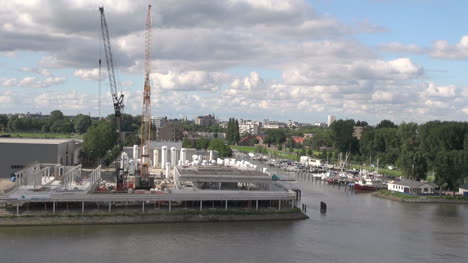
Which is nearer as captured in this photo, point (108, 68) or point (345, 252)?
point (345, 252)

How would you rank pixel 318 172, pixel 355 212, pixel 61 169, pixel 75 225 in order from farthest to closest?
pixel 318 172, pixel 61 169, pixel 355 212, pixel 75 225

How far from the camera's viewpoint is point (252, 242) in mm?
20938

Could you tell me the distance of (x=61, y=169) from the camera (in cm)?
3347

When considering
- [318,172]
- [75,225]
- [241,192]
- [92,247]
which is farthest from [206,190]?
[318,172]

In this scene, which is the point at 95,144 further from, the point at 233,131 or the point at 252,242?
the point at 233,131

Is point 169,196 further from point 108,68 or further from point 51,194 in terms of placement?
point 108,68

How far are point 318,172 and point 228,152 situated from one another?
1051cm

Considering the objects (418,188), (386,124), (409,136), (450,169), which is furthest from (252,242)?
(386,124)

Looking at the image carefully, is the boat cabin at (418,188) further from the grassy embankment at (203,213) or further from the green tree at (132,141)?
the green tree at (132,141)

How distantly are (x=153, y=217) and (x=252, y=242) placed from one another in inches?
217

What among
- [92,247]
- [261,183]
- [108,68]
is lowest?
[92,247]

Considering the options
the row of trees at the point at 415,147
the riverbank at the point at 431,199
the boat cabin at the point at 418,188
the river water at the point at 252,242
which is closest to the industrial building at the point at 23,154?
the river water at the point at 252,242

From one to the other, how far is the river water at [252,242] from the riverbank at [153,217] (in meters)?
0.49

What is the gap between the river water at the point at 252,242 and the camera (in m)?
18.6
